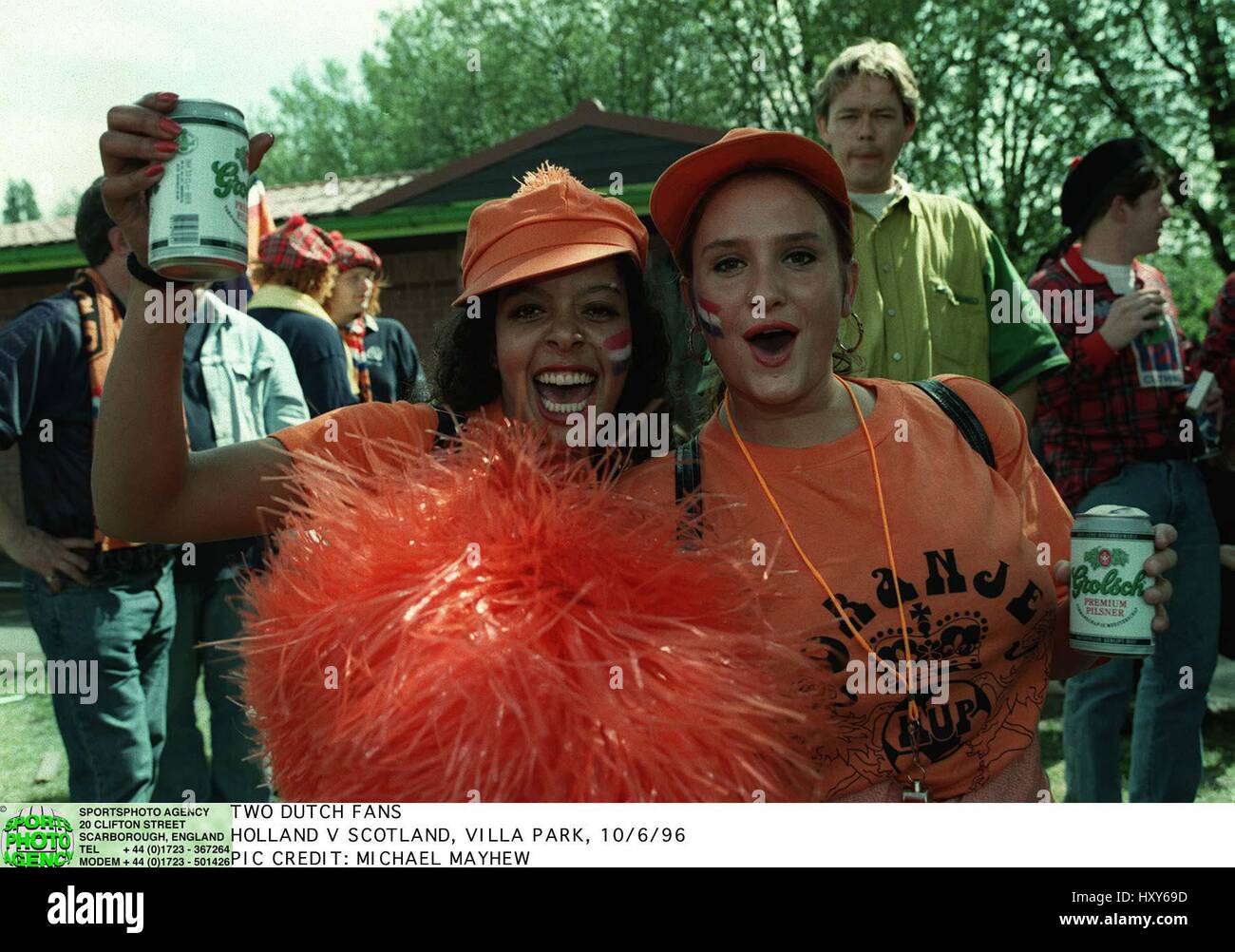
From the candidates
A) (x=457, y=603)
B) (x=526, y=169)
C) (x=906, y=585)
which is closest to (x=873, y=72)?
(x=906, y=585)

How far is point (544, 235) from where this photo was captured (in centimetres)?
172

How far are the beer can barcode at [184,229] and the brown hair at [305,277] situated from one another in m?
2.82

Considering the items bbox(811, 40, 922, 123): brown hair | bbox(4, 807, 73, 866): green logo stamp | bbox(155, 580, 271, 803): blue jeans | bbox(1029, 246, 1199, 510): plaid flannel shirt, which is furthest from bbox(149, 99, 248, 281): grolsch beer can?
bbox(1029, 246, 1199, 510): plaid flannel shirt

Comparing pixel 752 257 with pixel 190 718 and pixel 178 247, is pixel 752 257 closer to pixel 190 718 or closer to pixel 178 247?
pixel 178 247

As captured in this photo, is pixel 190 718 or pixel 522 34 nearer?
pixel 190 718

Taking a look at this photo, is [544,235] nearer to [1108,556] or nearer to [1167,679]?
[1108,556]

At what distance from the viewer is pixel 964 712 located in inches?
61.8

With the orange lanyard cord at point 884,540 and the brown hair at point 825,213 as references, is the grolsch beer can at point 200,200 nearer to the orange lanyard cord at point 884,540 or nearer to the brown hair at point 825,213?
Result: the brown hair at point 825,213

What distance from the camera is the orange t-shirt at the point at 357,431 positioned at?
5.33ft

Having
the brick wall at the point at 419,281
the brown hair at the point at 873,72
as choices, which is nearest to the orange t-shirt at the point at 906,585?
the brown hair at the point at 873,72

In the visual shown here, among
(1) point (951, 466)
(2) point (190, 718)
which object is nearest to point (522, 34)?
(2) point (190, 718)

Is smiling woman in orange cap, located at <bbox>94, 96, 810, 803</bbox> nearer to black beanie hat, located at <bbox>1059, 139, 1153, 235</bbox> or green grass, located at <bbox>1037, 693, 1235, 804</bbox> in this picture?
black beanie hat, located at <bbox>1059, 139, 1153, 235</bbox>
